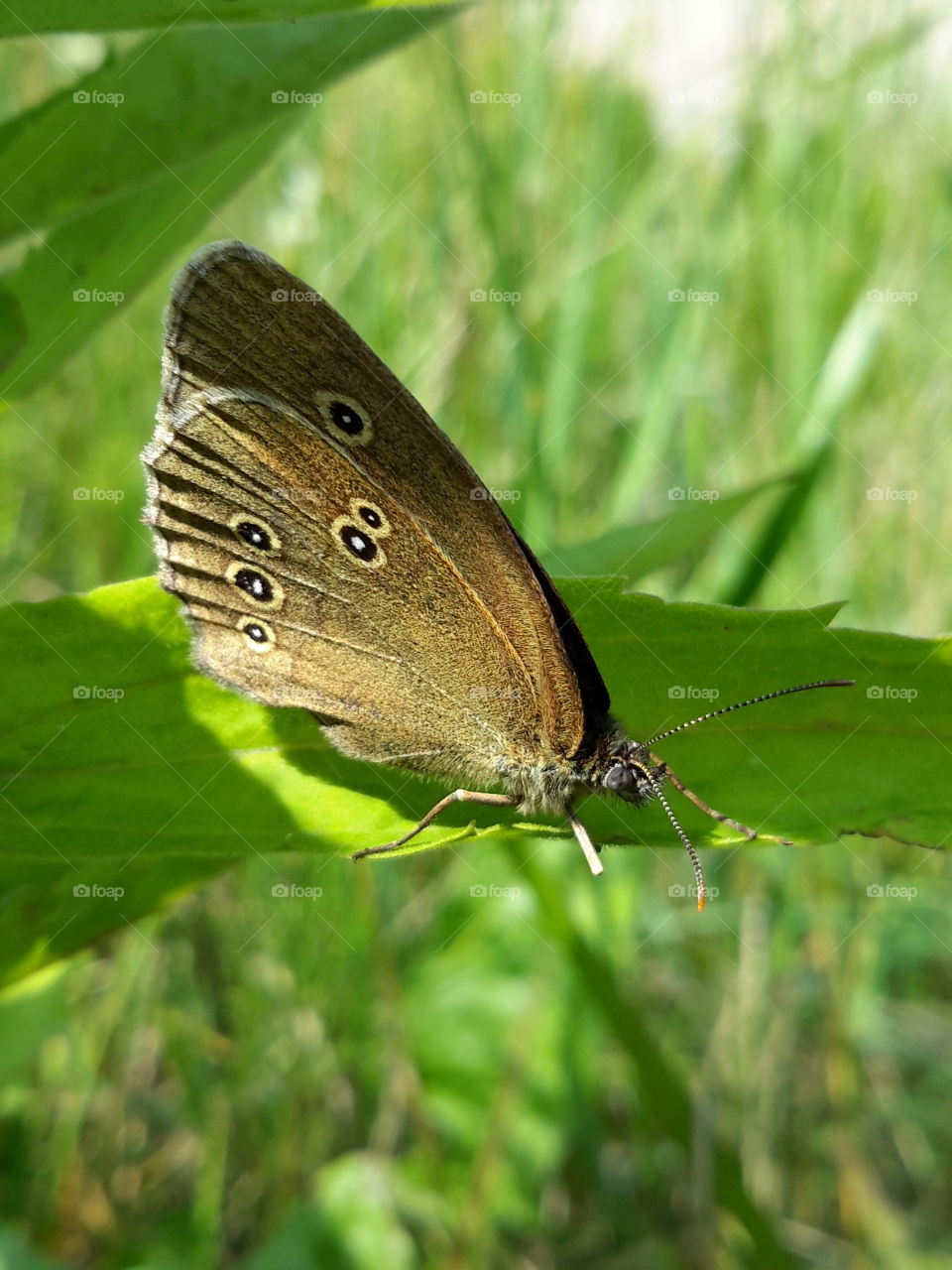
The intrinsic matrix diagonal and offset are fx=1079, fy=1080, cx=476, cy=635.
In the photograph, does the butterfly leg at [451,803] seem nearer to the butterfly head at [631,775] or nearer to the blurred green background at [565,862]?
the butterfly head at [631,775]

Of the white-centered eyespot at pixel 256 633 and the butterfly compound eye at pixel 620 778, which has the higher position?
the white-centered eyespot at pixel 256 633

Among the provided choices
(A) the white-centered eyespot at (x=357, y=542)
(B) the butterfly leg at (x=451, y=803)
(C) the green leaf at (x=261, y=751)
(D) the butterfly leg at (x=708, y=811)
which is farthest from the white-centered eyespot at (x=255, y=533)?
(D) the butterfly leg at (x=708, y=811)

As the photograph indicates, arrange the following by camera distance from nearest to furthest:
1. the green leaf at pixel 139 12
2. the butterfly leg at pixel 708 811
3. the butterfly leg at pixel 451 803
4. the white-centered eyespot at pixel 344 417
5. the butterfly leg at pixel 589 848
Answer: the green leaf at pixel 139 12
the butterfly leg at pixel 708 811
the butterfly leg at pixel 451 803
the butterfly leg at pixel 589 848
the white-centered eyespot at pixel 344 417

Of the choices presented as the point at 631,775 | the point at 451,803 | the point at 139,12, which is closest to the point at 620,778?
the point at 631,775

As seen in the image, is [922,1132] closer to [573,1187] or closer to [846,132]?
[573,1187]

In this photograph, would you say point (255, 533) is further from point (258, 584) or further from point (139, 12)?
point (139, 12)

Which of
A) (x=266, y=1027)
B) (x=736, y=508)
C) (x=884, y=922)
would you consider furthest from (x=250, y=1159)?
(x=736, y=508)

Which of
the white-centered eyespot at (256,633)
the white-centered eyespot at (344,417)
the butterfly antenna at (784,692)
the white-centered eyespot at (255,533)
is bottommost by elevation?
the butterfly antenna at (784,692)

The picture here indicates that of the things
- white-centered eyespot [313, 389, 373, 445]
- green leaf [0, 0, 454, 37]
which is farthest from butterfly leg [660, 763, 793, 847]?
green leaf [0, 0, 454, 37]
